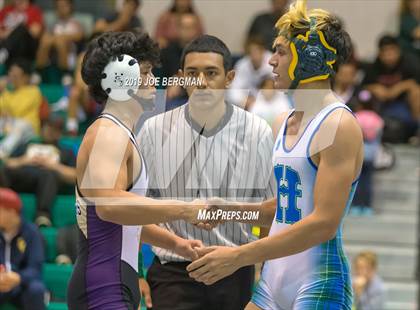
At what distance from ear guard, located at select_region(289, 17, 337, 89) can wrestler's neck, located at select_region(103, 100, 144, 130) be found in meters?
0.76

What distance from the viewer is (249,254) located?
4926 mm

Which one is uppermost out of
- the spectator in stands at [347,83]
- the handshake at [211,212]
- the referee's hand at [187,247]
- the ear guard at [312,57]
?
the ear guard at [312,57]

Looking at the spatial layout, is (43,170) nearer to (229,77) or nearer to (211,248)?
(229,77)

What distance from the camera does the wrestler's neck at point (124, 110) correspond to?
5.21 m

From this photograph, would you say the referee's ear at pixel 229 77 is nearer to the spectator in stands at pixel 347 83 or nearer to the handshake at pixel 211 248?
the handshake at pixel 211 248

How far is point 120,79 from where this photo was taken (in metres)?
5.21

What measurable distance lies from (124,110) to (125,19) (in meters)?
6.29

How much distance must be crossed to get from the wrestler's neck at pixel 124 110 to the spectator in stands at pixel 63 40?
24.4 feet

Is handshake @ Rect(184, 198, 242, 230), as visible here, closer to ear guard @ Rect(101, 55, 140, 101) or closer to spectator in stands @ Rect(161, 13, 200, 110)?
ear guard @ Rect(101, 55, 140, 101)

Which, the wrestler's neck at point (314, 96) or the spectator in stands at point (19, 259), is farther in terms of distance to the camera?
the spectator in stands at point (19, 259)

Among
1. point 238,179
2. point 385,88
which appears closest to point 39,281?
point 238,179

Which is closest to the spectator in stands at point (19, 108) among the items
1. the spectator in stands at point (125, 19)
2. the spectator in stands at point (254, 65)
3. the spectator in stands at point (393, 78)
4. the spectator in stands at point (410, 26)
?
the spectator in stands at point (125, 19)

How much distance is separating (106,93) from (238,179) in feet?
3.14

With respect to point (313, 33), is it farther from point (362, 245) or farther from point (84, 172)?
point (362, 245)
